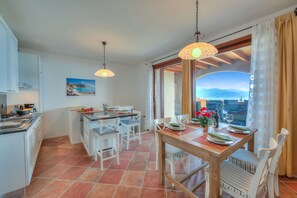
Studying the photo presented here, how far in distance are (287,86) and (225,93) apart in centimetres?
104

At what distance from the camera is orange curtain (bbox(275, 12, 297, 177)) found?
6.14ft

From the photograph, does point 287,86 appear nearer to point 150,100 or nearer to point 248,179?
point 248,179

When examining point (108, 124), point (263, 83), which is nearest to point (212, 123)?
point (263, 83)

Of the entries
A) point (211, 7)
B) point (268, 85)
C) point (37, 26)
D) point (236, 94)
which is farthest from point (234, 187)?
point (37, 26)

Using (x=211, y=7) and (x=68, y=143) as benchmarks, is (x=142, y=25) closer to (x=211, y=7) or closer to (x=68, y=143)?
(x=211, y=7)

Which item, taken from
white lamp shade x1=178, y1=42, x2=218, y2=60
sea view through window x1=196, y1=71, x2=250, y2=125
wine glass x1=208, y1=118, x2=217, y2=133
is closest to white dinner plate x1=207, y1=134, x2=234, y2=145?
wine glass x1=208, y1=118, x2=217, y2=133

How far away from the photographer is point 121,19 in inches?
86.7

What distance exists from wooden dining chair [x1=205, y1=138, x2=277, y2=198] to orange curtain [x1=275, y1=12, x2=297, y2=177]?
1102mm

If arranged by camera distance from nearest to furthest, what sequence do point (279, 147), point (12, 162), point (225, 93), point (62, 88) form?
point (279, 147)
point (12, 162)
point (225, 93)
point (62, 88)

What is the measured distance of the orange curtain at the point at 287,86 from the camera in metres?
1.87

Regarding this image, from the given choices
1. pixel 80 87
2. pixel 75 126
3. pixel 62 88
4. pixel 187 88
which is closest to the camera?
pixel 187 88

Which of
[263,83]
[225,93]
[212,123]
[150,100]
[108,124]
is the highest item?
[263,83]

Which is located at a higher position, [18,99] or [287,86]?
[287,86]

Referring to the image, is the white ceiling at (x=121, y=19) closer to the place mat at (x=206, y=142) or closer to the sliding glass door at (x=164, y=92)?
the sliding glass door at (x=164, y=92)
